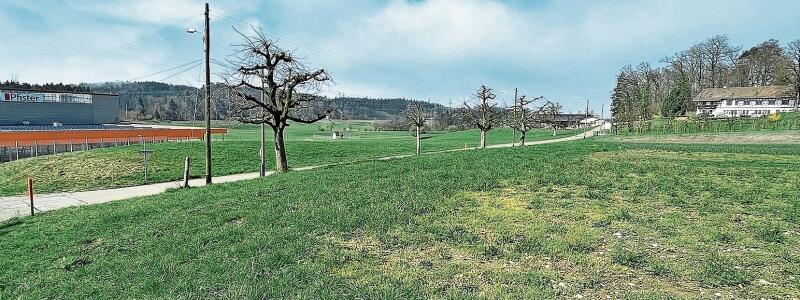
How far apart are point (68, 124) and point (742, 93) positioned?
11251cm

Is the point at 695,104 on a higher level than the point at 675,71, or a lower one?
lower

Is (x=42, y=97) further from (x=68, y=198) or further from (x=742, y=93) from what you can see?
(x=742, y=93)

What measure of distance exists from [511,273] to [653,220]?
3642 mm

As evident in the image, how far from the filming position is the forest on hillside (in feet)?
227

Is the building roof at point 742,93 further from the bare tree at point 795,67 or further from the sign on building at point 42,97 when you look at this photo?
the sign on building at point 42,97

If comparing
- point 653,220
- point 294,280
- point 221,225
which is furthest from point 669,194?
point 221,225

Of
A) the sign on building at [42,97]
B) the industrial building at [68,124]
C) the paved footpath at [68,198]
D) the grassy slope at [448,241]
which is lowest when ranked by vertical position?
the paved footpath at [68,198]

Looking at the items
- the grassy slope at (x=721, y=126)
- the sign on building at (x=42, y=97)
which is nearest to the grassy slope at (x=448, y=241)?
the grassy slope at (x=721, y=126)

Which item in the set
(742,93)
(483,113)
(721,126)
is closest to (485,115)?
(483,113)

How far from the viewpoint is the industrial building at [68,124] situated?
3679 centimetres

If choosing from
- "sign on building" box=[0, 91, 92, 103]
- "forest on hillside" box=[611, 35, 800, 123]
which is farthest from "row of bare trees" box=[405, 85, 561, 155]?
"sign on building" box=[0, 91, 92, 103]

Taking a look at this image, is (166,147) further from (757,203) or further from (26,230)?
(757,203)

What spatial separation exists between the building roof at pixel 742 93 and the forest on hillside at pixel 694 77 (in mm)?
1519

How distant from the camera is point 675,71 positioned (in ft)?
275
